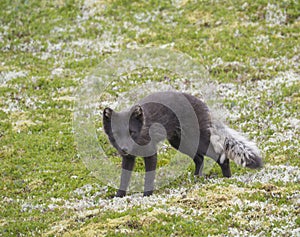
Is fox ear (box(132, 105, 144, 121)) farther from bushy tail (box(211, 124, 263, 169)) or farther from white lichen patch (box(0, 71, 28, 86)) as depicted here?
white lichen patch (box(0, 71, 28, 86))

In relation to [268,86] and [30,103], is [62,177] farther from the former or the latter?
[268,86]

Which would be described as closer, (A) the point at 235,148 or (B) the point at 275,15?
(A) the point at 235,148

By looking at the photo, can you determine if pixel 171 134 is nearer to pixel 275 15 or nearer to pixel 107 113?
pixel 107 113

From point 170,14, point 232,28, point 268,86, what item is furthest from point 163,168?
point 170,14

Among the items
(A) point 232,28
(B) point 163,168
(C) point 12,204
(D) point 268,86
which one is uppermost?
(A) point 232,28

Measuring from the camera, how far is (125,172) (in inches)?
609

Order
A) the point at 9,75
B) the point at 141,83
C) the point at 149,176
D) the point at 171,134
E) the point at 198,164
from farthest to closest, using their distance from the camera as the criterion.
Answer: the point at 9,75 < the point at 141,83 < the point at 198,164 < the point at 171,134 < the point at 149,176

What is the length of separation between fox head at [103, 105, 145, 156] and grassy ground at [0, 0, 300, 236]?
168 centimetres

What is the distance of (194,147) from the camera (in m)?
16.3

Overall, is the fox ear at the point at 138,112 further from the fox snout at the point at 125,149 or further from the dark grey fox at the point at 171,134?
the fox snout at the point at 125,149

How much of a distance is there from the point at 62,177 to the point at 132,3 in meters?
21.0

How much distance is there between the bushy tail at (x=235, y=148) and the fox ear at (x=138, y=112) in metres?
2.64

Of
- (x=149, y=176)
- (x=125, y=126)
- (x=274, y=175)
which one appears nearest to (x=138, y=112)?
(x=125, y=126)

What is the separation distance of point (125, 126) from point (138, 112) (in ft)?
1.83
